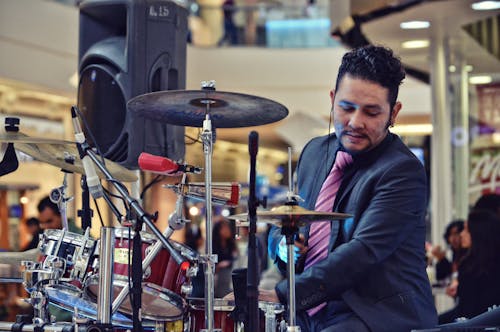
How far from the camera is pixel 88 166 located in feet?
12.1

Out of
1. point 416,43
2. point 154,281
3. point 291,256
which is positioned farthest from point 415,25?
point 291,256

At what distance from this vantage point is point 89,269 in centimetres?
420

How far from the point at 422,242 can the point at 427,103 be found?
14.5 metres

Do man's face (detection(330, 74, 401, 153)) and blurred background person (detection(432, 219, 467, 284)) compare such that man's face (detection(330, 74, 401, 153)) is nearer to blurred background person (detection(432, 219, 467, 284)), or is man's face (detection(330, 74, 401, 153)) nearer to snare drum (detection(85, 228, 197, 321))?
snare drum (detection(85, 228, 197, 321))

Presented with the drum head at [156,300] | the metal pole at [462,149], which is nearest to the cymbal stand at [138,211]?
the drum head at [156,300]

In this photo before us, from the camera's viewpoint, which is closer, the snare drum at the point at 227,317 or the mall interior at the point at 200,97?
the snare drum at the point at 227,317

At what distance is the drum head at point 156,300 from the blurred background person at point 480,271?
10.7ft

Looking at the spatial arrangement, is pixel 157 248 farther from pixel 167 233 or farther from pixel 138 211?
pixel 138 211

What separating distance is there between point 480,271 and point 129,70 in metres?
3.00

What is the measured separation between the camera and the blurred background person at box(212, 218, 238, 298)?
12.8 meters

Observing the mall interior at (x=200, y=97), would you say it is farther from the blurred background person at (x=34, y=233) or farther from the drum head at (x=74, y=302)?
the blurred background person at (x=34, y=233)

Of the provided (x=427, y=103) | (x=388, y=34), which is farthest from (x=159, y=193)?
(x=388, y=34)

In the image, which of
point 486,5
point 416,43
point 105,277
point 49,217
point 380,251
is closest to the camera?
point 380,251

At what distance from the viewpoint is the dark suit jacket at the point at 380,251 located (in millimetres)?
3504
